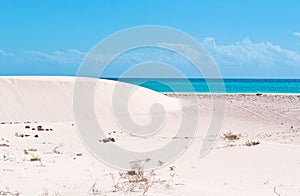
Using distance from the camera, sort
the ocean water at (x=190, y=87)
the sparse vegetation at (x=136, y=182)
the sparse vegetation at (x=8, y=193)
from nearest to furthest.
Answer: the sparse vegetation at (x=8, y=193)
the sparse vegetation at (x=136, y=182)
the ocean water at (x=190, y=87)

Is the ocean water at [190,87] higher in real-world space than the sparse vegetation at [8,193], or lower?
higher

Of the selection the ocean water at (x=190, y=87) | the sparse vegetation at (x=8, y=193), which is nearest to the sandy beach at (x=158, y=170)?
the sparse vegetation at (x=8, y=193)

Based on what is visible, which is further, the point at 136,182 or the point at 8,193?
the point at 136,182

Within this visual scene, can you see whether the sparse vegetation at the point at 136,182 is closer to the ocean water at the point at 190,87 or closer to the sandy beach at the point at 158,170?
the sandy beach at the point at 158,170

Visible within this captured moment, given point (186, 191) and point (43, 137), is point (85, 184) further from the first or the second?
point (43, 137)

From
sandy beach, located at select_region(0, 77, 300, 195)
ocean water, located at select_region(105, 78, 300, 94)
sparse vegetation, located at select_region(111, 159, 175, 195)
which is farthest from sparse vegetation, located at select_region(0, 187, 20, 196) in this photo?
ocean water, located at select_region(105, 78, 300, 94)

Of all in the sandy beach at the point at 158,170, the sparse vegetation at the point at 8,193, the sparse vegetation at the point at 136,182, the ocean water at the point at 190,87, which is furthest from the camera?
the ocean water at the point at 190,87

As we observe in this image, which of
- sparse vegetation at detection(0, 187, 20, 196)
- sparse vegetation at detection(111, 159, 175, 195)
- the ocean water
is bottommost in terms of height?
sparse vegetation at detection(0, 187, 20, 196)

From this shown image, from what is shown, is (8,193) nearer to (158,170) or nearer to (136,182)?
(136,182)

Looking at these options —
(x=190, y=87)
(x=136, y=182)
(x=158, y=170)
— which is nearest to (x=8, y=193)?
(x=136, y=182)

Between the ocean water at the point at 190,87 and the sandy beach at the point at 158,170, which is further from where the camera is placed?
the ocean water at the point at 190,87

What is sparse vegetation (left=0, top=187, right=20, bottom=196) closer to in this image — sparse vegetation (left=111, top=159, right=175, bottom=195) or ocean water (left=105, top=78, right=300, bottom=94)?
sparse vegetation (left=111, top=159, right=175, bottom=195)

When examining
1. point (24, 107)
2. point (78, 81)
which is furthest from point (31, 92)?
point (78, 81)

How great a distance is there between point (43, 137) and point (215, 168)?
7071mm
